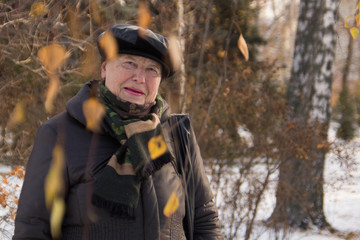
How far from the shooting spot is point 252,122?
6.38 meters

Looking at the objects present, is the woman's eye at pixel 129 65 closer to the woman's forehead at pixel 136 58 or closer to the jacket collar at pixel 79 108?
the woman's forehead at pixel 136 58

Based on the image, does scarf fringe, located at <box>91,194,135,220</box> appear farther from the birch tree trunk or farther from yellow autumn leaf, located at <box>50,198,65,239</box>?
the birch tree trunk

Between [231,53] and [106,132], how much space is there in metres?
8.34

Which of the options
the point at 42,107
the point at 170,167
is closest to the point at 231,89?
the point at 42,107

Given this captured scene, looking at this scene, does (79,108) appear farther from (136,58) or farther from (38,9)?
(38,9)

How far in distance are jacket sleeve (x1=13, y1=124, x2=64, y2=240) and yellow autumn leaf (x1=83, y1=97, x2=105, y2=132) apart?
17cm

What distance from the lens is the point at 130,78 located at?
2094 mm

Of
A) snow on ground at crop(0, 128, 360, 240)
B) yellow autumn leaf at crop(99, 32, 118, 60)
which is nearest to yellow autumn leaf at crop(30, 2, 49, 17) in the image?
yellow autumn leaf at crop(99, 32, 118, 60)

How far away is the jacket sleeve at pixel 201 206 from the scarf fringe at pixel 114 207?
1.42ft

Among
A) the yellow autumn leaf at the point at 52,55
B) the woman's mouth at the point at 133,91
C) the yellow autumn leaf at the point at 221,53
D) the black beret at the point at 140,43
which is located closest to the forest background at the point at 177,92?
the yellow autumn leaf at the point at 52,55

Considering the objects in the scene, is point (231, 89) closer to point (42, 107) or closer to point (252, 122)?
point (252, 122)

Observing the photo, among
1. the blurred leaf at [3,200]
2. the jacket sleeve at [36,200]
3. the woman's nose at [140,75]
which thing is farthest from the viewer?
the blurred leaf at [3,200]

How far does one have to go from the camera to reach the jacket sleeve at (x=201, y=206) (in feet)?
7.37

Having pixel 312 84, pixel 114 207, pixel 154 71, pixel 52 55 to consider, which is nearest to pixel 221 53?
pixel 312 84
